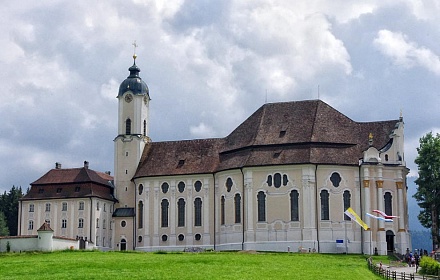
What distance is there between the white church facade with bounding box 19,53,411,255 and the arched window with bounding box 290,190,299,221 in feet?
0.34

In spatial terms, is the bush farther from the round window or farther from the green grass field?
the round window

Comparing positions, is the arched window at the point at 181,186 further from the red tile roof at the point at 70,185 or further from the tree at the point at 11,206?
the tree at the point at 11,206

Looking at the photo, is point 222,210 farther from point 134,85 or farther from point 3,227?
point 3,227

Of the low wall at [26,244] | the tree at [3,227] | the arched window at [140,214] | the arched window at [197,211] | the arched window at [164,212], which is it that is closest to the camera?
the low wall at [26,244]

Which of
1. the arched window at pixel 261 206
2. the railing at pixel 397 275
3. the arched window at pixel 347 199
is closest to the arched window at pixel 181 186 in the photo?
the arched window at pixel 261 206

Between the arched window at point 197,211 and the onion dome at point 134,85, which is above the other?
the onion dome at point 134,85

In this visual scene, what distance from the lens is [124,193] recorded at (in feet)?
296

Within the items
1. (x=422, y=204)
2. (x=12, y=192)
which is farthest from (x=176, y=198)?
(x=12, y=192)

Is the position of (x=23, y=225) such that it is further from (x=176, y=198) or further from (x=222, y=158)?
(x=222, y=158)

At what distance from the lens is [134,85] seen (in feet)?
305

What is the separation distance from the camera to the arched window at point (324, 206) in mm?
76250

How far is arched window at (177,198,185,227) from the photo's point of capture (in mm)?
85419

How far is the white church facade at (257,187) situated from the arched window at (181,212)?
0.38 feet

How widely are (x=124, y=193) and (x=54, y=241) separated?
19754 mm
